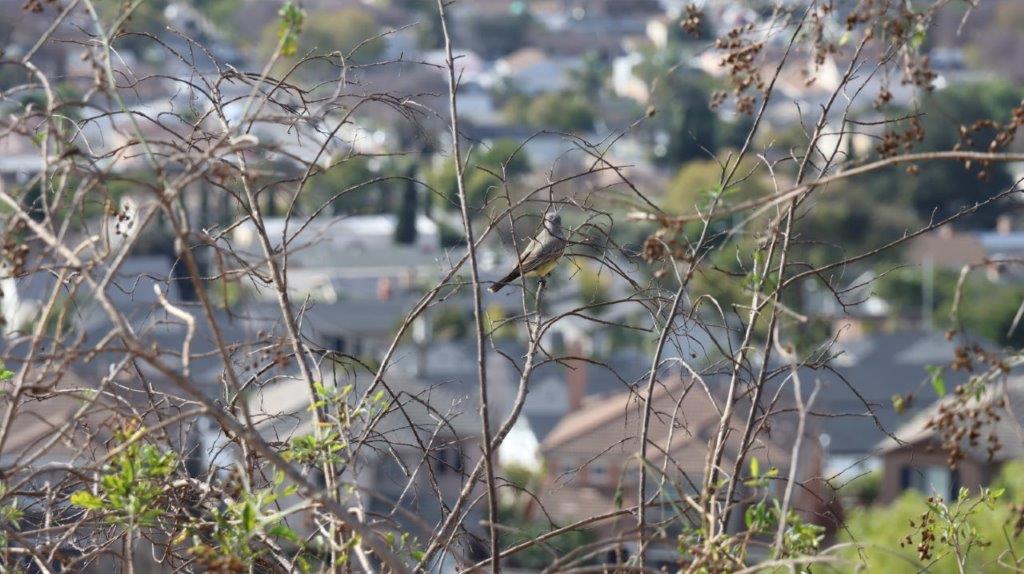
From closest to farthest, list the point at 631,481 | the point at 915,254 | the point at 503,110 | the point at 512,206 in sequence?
the point at 512,206 → the point at 631,481 → the point at 915,254 → the point at 503,110

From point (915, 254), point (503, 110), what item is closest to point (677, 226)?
point (915, 254)

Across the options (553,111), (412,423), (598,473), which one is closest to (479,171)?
(598,473)

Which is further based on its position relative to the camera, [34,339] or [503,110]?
[503,110]

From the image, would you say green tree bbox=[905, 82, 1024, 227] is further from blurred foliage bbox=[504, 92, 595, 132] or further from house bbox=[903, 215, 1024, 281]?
blurred foliage bbox=[504, 92, 595, 132]

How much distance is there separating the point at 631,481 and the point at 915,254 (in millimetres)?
39072

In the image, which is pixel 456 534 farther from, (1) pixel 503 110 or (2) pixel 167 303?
(1) pixel 503 110

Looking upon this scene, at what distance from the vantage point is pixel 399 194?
190ft

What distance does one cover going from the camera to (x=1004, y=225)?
205 ft

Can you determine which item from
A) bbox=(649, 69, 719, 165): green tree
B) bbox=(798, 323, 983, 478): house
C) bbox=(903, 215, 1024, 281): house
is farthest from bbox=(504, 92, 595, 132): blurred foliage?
bbox=(798, 323, 983, 478): house

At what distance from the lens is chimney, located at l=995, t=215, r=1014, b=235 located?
61531mm

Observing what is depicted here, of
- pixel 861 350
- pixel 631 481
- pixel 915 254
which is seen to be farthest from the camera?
pixel 915 254

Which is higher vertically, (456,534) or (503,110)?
(503,110)

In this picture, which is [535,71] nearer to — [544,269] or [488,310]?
[488,310]

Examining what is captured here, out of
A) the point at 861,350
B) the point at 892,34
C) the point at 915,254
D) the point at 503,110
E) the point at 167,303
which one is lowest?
→ the point at 167,303
